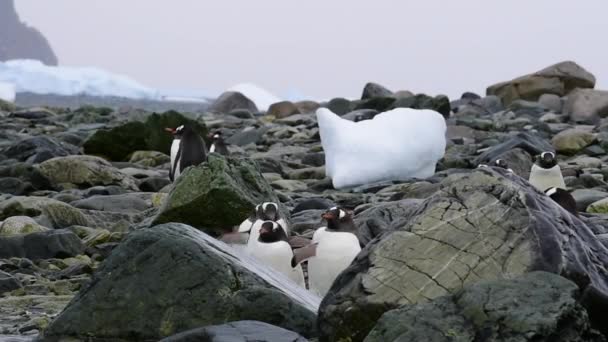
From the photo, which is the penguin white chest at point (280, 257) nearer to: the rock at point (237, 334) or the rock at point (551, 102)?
the rock at point (237, 334)

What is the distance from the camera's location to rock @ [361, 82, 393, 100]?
22922 mm

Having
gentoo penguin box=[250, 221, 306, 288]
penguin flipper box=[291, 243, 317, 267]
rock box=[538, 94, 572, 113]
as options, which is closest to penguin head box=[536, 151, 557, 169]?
gentoo penguin box=[250, 221, 306, 288]

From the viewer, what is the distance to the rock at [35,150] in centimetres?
1230

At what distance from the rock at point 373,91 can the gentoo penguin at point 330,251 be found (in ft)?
56.8

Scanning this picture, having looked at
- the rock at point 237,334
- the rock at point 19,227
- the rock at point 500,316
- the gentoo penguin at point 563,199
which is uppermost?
the rock at point 500,316

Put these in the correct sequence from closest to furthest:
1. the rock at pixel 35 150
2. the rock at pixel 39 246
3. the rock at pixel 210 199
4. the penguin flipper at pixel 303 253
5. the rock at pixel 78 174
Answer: the penguin flipper at pixel 303 253, the rock at pixel 39 246, the rock at pixel 210 199, the rock at pixel 78 174, the rock at pixel 35 150

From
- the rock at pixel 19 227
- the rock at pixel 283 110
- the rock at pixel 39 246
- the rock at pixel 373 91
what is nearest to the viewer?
the rock at pixel 39 246

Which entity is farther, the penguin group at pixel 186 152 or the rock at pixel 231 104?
the rock at pixel 231 104

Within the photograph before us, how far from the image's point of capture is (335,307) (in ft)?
11.8

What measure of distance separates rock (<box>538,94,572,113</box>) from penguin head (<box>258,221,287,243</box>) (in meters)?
14.6

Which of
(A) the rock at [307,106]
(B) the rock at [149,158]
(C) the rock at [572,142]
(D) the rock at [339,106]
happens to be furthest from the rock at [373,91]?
(B) the rock at [149,158]

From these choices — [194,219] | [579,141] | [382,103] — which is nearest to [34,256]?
[194,219]

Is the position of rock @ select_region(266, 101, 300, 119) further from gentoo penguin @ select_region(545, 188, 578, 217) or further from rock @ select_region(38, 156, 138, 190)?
gentoo penguin @ select_region(545, 188, 578, 217)

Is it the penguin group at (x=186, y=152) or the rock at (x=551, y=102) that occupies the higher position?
the penguin group at (x=186, y=152)
